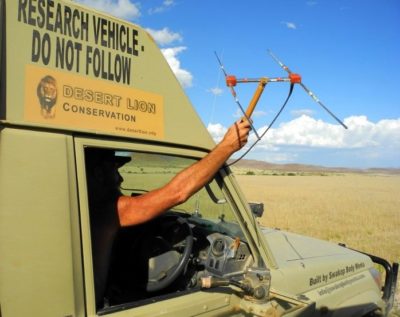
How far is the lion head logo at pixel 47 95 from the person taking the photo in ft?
6.53

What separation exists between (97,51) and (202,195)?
1215 millimetres

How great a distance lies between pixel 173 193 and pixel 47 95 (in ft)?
2.80

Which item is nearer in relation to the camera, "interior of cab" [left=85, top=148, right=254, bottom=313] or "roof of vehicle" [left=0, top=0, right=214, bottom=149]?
"roof of vehicle" [left=0, top=0, right=214, bottom=149]

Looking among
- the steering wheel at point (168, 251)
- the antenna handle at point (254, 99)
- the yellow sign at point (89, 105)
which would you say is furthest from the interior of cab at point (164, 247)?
the antenna handle at point (254, 99)

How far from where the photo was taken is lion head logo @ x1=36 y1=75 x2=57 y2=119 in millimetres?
1991

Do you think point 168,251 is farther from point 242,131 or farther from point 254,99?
point 254,99

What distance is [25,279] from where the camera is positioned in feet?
6.10

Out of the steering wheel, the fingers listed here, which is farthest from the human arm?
the steering wheel

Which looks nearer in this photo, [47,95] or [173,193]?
[47,95]

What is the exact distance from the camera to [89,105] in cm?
216

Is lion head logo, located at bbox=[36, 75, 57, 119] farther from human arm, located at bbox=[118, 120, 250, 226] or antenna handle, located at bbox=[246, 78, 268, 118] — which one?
antenna handle, located at bbox=[246, 78, 268, 118]

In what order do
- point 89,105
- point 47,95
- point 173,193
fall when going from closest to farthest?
1. point 47,95
2. point 89,105
3. point 173,193

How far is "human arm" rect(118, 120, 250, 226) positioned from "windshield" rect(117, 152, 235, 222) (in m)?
0.11

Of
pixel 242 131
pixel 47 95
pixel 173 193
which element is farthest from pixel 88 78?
pixel 242 131
